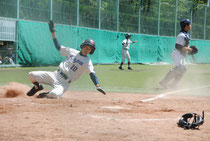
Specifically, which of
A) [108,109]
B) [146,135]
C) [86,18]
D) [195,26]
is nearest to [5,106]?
[108,109]

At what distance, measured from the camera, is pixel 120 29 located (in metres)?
30.1

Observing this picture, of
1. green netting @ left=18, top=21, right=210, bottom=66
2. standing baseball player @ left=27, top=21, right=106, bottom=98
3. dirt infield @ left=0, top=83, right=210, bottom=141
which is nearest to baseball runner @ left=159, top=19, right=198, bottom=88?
dirt infield @ left=0, top=83, right=210, bottom=141

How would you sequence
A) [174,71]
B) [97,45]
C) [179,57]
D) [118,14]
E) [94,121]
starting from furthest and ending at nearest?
[118,14] < [97,45] < [179,57] < [174,71] < [94,121]

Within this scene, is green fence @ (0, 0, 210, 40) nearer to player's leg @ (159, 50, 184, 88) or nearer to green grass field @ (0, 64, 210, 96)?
green grass field @ (0, 64, 210, 96)

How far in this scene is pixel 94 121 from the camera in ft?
17.4

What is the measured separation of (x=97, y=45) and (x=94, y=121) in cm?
2220

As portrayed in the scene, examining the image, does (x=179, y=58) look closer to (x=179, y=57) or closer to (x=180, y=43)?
(x=179, y=57)

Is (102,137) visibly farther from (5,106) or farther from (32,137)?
(5,106)

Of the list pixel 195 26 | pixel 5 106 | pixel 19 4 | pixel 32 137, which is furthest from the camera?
pixel 195 26

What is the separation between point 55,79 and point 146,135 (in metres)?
3.97

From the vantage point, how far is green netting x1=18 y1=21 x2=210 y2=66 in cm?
2169

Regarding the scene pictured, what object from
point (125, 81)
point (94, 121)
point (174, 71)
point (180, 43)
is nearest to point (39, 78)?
point (94, 121)

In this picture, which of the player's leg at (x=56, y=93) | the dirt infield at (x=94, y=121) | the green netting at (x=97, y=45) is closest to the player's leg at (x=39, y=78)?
the player's leg at (x=56, y=93)

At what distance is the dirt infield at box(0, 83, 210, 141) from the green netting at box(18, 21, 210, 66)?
14.8 metres
